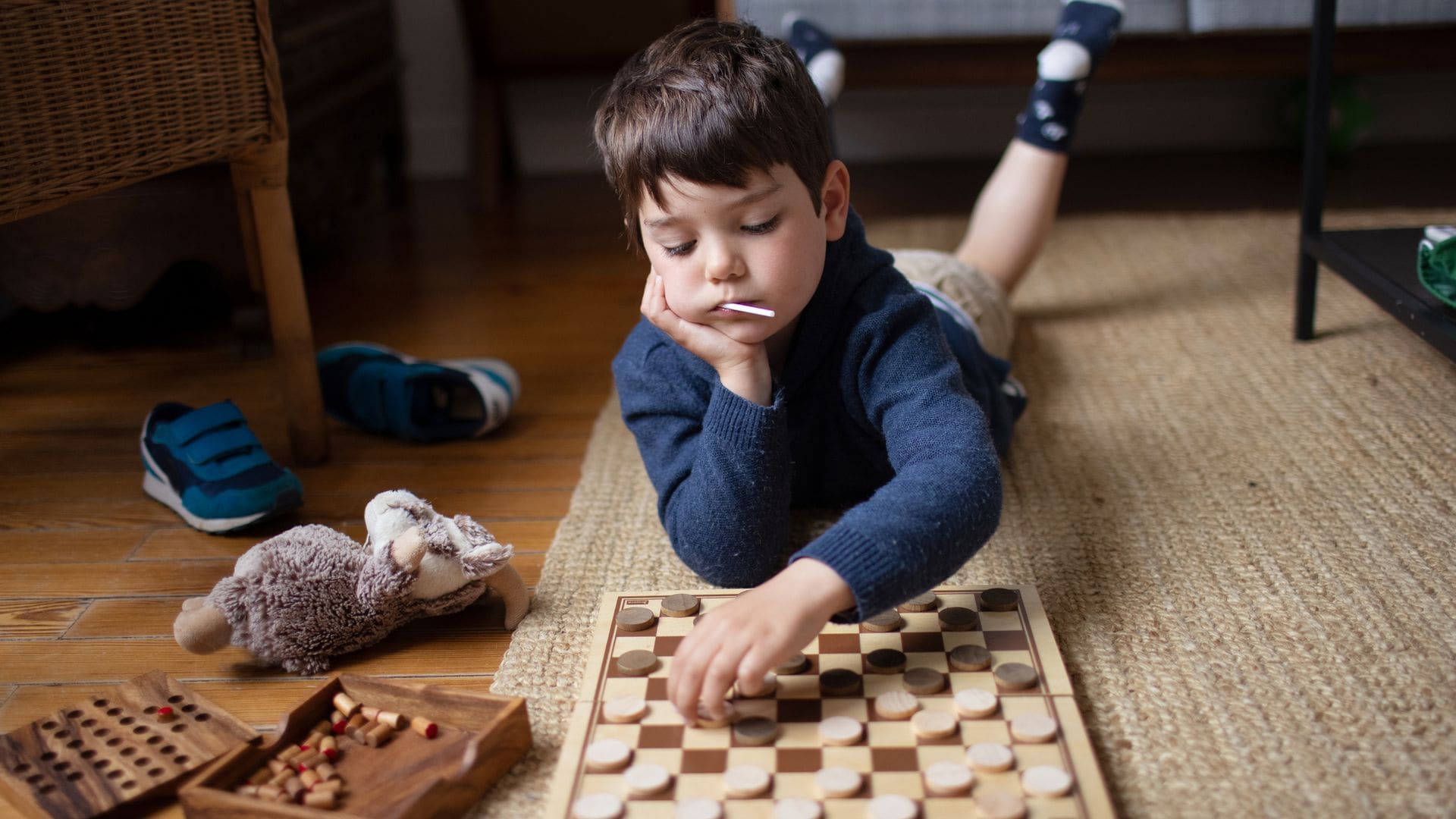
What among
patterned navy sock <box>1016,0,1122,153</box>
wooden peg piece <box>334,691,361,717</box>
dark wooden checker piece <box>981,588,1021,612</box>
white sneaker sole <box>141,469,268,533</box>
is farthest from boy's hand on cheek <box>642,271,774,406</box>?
patterned navy sock <box>1016,0,1122,153</box>

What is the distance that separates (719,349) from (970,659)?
0.28 meters

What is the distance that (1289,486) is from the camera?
1086 mm

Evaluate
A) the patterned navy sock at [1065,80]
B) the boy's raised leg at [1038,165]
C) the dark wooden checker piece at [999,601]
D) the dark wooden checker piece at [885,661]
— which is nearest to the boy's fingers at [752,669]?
the dark wooden checker piece at [885,661]

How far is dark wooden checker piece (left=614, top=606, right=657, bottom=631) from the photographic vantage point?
33.5 inches

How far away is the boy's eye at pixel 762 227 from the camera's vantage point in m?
0.85

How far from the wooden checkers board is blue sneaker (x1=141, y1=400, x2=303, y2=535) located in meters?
0.27

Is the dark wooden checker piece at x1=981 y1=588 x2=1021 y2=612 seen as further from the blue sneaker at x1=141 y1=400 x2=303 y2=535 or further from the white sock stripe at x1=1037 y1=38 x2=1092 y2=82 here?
the white sock stripe at x1=1037 y1=38 x2=1092 y2=82

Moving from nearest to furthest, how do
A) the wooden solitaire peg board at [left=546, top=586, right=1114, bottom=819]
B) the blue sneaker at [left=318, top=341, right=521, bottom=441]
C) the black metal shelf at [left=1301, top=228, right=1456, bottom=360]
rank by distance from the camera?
the wooden solitaire peg board at [left=546, top=586, right=1114, bottom=819] → the black metal shelf at [left=1301, top=228, right=1456, bottom=360] → the blue sneaker at [left=318, top=341, right=521, bottom=441]

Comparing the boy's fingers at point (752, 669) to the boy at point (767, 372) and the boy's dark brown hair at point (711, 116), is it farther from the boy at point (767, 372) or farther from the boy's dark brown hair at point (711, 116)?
the boy's dark brown hair at point (711, 116)

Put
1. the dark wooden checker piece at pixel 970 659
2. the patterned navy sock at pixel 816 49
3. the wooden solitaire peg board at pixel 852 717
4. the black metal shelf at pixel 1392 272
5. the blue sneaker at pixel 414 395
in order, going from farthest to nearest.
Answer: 1. the patterned navy sock at pixel 816 49
2. the blue sneaker at pixel 414 395
3. the black metal shelf at pixel 1392 272
4. the dark wooden checker piece at pixel 970 659
5. the wooden solitaire peg board at pixel 852 717

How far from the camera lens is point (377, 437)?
1.34 meters

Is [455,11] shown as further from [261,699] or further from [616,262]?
[261,699]

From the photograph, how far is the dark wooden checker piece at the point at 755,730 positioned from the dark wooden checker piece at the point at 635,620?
132mm

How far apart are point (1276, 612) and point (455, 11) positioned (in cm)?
210
